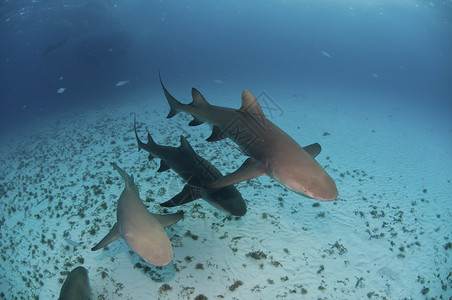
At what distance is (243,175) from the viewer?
13.5 ft

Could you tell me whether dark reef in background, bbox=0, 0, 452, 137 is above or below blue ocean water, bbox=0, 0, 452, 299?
below

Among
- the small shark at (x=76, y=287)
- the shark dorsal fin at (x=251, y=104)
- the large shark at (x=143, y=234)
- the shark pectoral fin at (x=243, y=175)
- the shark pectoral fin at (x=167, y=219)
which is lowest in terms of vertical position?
the small shark at (x=76, y=287)

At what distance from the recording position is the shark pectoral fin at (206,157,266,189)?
4.05 metres

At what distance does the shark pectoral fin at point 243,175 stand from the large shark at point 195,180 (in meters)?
0.64

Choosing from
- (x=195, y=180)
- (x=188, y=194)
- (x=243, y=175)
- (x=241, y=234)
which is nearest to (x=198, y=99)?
(x=195, y=180)

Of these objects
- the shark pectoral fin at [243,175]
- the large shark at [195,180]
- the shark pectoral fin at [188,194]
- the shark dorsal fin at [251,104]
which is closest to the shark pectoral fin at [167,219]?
the large shark at [195,180]

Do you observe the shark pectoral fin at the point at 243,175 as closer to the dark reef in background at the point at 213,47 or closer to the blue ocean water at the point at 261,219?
the blue ocean water at the point at 261,219

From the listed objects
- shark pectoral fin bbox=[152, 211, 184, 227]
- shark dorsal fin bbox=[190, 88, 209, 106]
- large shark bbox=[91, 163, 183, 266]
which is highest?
shark dorsal fin bbox=[190, 88, 209, 106]

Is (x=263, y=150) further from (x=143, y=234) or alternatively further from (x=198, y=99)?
(x=143, y=234)

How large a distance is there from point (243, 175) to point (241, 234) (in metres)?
2.87

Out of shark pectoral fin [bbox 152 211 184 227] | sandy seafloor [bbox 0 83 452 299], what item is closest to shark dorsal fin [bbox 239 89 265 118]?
shark pectoral fin [bbox 152 211 184 227]

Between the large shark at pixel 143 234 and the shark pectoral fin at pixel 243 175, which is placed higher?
the shark pectoral fin at pixel 243 175

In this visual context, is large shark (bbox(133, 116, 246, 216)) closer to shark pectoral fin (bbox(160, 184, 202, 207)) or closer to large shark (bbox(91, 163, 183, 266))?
shark pectoral fin (bbox(160, 184, 202, 207))

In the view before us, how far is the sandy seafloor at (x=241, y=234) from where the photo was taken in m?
5.23
